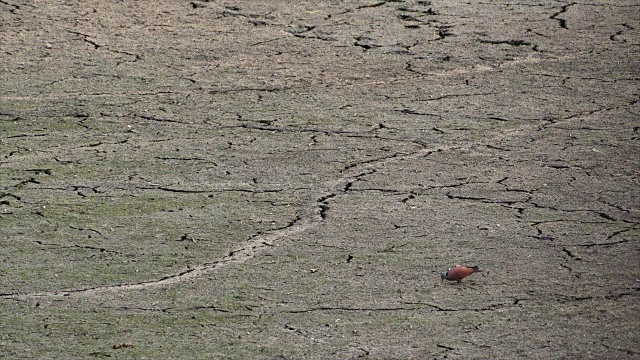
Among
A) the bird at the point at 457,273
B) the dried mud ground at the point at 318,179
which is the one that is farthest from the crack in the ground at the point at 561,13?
the bird at the point at 457,273

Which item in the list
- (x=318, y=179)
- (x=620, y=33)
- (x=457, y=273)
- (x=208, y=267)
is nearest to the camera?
(x=457, y=273)

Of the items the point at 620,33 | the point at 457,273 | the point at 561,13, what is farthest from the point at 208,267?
the point at 561,13

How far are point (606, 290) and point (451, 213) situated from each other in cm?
110

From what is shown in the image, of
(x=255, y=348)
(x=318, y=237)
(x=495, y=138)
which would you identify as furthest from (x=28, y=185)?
(x=495, y=138)

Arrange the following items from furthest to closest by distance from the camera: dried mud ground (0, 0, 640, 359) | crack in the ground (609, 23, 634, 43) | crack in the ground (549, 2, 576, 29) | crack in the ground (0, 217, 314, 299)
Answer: crack in the ground (549, 2, 576, 29), crack in the ground (609, 23, 634, 43), crack in the ground (0, 217, 314, 299), dried mud ground (0, 0, 640, 359)

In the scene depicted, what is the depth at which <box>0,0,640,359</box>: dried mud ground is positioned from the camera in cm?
455

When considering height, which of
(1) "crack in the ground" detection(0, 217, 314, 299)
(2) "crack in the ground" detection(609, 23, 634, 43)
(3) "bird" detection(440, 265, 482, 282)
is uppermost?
(2) "crack in the ground" detection(609, 23, 634, 43)

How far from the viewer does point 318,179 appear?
619 cm

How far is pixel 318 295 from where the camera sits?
4.79m

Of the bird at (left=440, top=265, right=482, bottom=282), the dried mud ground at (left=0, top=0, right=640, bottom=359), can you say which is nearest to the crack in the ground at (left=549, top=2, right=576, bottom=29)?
the dried mud ground at (left=0, top=0, right=640, bottom=359)

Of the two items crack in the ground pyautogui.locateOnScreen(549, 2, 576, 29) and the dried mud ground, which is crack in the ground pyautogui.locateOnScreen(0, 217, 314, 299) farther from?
crack in the ground pyautogui.locateOnScreen(549, 2, 576, 29)

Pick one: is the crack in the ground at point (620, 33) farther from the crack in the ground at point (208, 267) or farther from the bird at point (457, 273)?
the bird at point (457, 273)

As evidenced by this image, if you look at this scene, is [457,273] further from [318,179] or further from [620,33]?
[620,33]

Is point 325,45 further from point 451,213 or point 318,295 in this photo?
point 318,295
